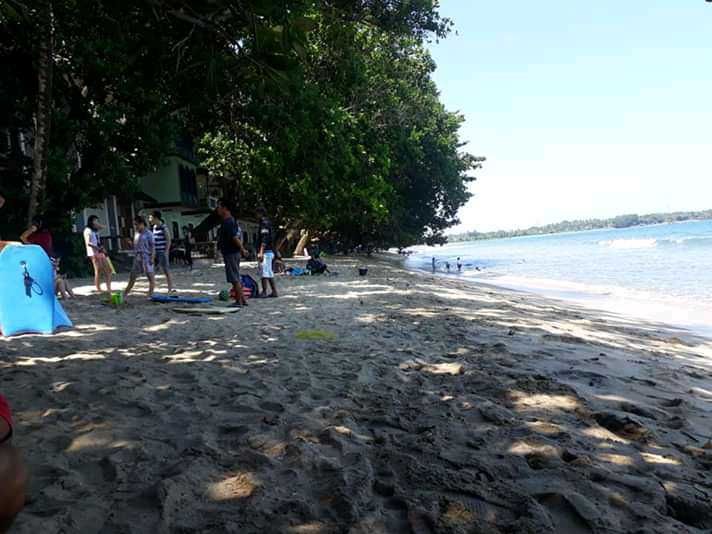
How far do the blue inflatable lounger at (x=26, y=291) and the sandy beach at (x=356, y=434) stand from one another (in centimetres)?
24

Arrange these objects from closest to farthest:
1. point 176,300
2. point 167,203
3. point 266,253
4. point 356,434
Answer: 1. point 356,434
2. point 176,300
3. point 266,253
4. point 167,203

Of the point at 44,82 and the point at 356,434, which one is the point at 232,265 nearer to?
the point at 44,82

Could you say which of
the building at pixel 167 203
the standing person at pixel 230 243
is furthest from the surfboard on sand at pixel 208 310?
the building at pixel 167 203

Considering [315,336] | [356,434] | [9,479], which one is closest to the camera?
[9,479]

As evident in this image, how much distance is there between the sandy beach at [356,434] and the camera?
7.34 feet

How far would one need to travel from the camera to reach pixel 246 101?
9758 mm

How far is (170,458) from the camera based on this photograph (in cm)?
274

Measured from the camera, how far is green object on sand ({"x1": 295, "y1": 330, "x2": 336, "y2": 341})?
6089 millimetres

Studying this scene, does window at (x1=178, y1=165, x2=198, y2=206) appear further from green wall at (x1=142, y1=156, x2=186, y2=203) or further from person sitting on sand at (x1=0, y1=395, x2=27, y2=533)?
person sitting on sand at (x1=0, y1=395, x2=27, y2=533)

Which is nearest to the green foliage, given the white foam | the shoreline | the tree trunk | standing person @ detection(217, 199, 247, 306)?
standing person @ detection(217, 199, 247, 306)

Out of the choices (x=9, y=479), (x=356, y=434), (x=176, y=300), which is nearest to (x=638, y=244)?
(x=176, y=300)

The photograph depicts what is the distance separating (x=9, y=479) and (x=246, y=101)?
31.0ft

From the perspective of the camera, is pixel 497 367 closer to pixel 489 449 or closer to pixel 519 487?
pixel 489 449

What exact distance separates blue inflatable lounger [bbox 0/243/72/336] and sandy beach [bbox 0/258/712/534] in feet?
0.78
